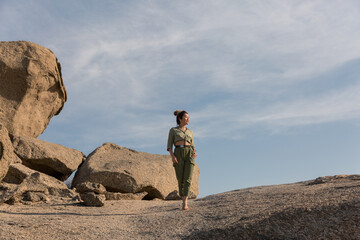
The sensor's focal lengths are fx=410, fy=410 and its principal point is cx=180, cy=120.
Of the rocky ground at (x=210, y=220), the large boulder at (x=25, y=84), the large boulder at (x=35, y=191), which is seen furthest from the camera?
the large boulder at (x=25, y=84)

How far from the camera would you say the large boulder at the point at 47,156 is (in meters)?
11.1

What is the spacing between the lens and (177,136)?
7891mm

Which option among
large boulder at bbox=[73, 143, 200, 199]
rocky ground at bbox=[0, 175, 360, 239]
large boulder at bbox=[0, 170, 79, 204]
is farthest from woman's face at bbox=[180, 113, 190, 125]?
large boulder at bbox=[73, 143, 200, 199]

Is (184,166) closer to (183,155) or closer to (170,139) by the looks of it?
(183,155)

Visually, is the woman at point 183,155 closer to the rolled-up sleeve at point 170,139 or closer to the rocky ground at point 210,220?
the rolled-up sleeve at point 170,139

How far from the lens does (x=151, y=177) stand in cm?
1182

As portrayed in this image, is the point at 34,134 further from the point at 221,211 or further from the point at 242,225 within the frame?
the point at 242,225

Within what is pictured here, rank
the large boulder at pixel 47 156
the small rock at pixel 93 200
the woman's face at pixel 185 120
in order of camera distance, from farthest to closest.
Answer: the large boulder at pixel 47 156 < the small rock at pixel 93 200 < the woman's face at pixel 185 120

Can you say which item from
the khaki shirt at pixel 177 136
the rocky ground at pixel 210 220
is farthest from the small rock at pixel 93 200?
the khaki shirt at pixel 177 136

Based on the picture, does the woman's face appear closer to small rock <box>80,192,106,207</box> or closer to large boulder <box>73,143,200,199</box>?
small rock <box>80,192,106,207</box>

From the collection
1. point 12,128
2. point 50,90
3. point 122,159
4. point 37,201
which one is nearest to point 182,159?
point 37,201

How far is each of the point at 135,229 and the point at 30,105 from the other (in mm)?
7421

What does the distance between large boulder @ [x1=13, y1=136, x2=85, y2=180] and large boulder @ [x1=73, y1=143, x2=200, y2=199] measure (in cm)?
39

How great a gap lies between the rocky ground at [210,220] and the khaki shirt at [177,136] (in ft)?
4.19
